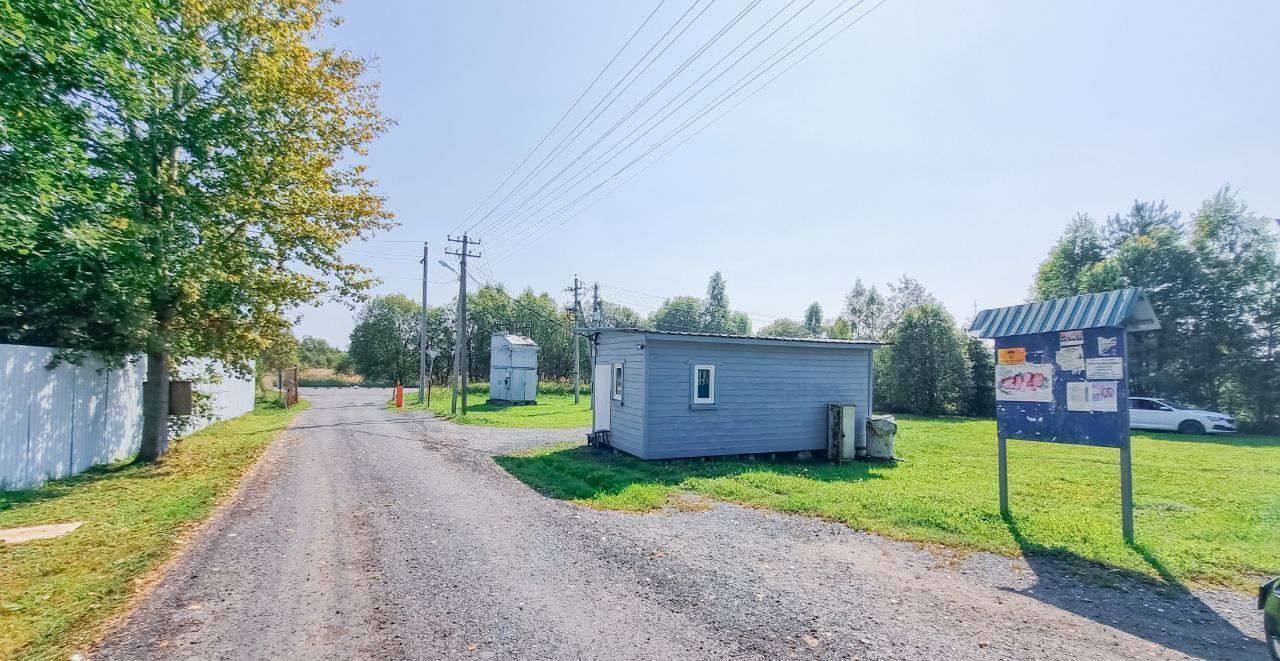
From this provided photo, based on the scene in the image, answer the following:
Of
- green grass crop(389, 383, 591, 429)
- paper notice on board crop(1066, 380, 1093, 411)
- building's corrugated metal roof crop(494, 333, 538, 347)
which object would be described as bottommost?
green grass crop(389, 383, 591, 429)

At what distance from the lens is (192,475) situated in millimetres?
9469

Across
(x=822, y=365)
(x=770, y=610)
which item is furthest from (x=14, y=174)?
(x=822, y=365)

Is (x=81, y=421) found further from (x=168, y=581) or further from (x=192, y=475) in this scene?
(x=168, y=581)

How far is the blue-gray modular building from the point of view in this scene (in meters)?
11.1

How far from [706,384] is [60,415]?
1064 cm

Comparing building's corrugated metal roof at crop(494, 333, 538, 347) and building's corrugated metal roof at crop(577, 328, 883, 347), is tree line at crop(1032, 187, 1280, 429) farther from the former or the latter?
building's corrugated metal roof at crop(494, 333, 538, 347)

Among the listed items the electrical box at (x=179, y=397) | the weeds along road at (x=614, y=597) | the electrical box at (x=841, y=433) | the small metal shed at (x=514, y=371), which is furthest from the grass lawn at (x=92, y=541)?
the small metal shed at (x=514, y=371)

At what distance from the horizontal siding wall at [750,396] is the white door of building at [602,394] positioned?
6.54 feet

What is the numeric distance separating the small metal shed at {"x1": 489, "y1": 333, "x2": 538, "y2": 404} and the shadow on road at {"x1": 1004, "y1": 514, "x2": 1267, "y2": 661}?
24.7 metres

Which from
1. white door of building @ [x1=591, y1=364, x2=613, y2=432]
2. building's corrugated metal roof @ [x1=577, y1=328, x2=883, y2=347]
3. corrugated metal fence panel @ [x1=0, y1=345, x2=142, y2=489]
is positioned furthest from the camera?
white door of building @ [x1=591, y1=364, x2=613, y2=432]

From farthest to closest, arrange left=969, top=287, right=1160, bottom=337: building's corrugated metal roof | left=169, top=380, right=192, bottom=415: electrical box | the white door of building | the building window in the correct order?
1. the white door of building
2. left=169, top=380, right=192, bottom=415: electrical box
3. the building window
4. left=969, top=287, right=1160, bottom=337: building's corrugated metal roof

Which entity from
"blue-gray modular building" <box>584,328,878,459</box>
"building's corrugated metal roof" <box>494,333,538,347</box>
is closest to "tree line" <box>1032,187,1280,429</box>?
"blue-gray modular building" <box>584,328,878,459</box>

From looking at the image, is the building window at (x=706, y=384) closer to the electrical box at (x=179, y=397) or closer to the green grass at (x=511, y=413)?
the green grass at (x=511, y=413)

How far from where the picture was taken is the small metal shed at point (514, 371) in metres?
28.5
